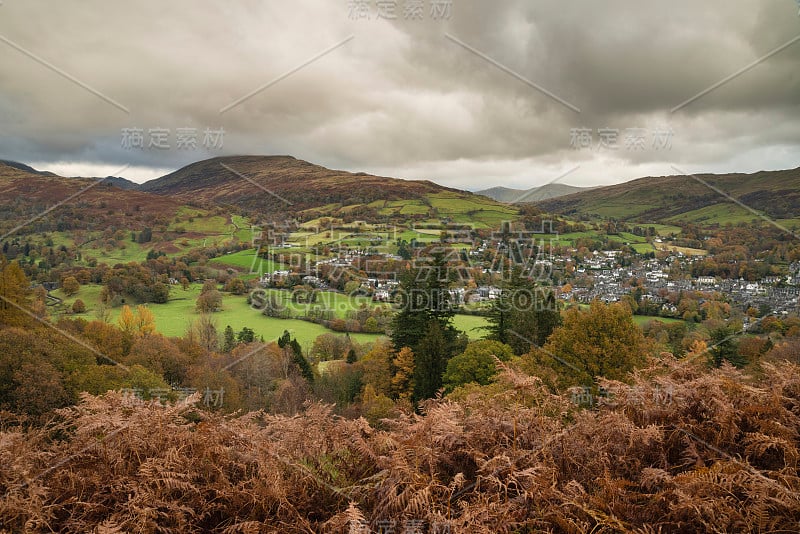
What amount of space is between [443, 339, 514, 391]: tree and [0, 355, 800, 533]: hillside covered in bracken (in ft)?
59.2

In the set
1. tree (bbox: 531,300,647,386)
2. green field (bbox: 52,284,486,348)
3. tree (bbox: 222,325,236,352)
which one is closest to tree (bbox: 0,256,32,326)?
green field (bbox: 52,284,486,348)

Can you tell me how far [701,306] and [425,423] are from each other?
185ft

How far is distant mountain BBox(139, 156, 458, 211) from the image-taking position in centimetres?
5356

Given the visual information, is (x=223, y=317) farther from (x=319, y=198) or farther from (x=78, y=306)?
(x=319, y=198)

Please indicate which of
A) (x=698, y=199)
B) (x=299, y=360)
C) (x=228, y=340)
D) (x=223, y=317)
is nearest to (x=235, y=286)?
(x=223, y=317)

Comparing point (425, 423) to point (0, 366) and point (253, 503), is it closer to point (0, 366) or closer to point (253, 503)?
point (253, 503)

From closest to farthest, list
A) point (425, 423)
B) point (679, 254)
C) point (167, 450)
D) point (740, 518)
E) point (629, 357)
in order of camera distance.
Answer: point (740, 518) < point (167, 450) < point (425, 423) < point (629, 357) < point (679, 254)

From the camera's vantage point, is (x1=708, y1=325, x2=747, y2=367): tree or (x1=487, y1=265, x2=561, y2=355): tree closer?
(x1=708, y1=325, x2=747, y2=367): tree

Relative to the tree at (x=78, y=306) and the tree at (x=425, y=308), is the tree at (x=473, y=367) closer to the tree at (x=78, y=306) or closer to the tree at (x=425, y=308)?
the tree at (x=425, y=308)

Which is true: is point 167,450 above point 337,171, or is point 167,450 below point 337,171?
below

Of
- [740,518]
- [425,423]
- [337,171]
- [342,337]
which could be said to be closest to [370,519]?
[425,423]

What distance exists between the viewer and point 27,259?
3309cm

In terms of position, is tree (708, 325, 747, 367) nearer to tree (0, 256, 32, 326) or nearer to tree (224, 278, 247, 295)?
tree (224, 278, 247, 295)

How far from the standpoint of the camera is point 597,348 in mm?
16438
